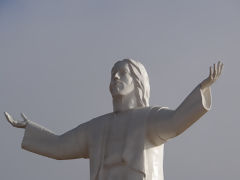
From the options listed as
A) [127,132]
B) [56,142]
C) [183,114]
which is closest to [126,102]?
[127,132]

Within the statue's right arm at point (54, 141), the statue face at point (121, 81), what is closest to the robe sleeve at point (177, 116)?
the statue face at point (121, 81)

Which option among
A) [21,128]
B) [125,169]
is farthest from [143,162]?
[21,128]

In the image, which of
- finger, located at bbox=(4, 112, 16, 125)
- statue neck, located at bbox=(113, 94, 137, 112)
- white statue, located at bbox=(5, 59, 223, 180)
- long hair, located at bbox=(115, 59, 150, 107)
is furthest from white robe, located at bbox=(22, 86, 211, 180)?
finger, located at bbox=(4, 112, 16, 125)

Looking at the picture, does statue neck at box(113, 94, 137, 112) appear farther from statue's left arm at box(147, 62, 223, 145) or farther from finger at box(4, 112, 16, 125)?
finger at box(4, 112, 16, 125)

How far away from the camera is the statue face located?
10.0 m

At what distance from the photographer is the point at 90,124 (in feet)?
33.8

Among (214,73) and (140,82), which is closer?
(214,73)

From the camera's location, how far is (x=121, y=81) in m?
10.1

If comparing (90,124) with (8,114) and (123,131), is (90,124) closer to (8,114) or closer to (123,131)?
(123,131)

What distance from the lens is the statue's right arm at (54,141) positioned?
10234mm

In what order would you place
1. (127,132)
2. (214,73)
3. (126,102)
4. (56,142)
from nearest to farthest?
1. (214,73)
2. (127,132)
3. (126,102)
4. (56,142)

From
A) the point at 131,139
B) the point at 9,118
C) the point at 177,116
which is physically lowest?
the point at 131,139

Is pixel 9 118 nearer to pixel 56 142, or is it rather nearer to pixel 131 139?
pixel 56 142

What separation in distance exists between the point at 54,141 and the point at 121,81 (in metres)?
1.54
